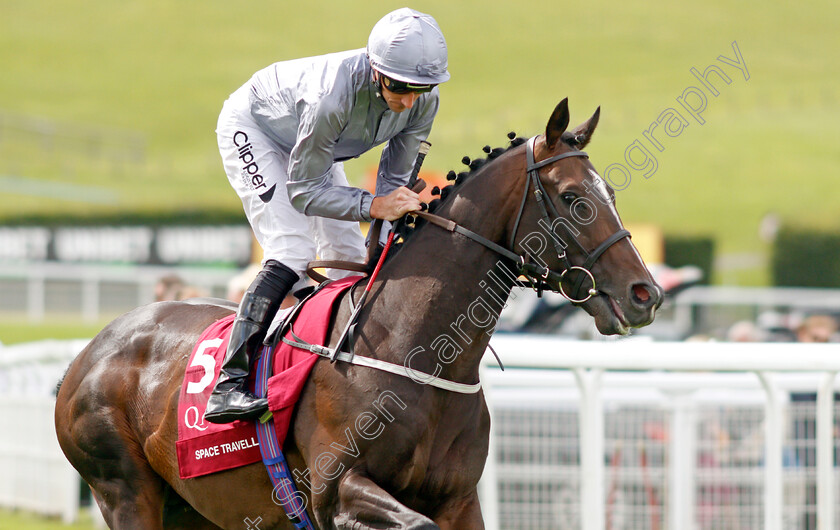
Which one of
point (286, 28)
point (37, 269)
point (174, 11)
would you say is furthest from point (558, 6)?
point (37, 269)

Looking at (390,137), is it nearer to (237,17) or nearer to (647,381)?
(647,381)

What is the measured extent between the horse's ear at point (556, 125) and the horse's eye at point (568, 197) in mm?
187

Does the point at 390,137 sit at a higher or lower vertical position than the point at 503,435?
higher

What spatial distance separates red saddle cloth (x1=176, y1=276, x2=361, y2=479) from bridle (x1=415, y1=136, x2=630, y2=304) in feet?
1.77

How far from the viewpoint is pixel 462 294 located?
3395 mm

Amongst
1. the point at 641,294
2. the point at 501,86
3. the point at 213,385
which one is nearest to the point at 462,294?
the point at 641,294

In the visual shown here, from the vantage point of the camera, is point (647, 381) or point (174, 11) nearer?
point (647, 381)

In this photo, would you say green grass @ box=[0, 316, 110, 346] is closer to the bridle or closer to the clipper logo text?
the clipper logo text

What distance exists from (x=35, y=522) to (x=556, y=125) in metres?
5.73

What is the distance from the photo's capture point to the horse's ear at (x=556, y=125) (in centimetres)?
327

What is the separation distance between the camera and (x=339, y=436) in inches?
132

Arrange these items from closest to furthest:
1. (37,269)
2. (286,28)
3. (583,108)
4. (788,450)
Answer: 1. (788,450)
2. (37,269)
3. (583,108)
4. (286,28)

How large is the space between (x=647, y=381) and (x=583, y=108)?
4312cm

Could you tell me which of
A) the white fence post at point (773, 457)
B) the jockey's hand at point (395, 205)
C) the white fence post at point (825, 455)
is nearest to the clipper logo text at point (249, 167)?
the jockey's hand at point (395, 205)
